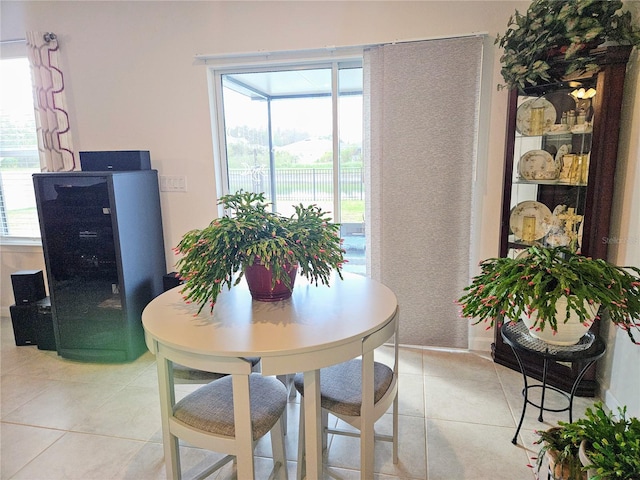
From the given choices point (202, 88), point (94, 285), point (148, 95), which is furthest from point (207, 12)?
point (94, 285)

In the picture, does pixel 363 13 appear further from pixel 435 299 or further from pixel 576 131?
pixel 435 299

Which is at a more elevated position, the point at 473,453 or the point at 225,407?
the point at 225,407

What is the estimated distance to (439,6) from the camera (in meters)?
2.53

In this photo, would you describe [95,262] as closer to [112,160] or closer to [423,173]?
[112,160]

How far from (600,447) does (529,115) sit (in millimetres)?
1914

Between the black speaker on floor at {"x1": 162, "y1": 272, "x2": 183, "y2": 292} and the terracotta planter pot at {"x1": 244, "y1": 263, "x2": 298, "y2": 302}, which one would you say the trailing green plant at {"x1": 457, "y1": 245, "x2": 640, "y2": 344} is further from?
the black speaker on floor at {"x1": 162, "y1": 272, "x2": 183, "y2": 292}

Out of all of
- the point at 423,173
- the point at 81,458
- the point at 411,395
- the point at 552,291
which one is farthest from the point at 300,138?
the point at 81,458

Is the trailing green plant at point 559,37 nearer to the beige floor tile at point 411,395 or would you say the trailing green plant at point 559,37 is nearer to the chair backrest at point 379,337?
the chair backrest at point 379,337

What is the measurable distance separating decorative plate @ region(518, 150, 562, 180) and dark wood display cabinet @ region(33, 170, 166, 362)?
8.36ft

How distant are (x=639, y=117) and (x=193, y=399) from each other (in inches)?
94.0

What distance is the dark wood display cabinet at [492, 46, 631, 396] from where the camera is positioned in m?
2.04

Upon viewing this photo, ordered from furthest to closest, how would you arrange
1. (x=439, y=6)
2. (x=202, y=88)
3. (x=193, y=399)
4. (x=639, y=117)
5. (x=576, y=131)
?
(x=202, y=88)
(x=439, y=6)
(x=576, y=131)
(x=639, y=117)
(x=193, y=399)

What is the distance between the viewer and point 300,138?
10.2 feet

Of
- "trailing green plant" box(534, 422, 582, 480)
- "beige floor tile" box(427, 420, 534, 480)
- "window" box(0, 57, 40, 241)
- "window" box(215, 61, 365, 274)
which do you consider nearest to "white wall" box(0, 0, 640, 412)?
"window" box(215, 61, 365, 274)
